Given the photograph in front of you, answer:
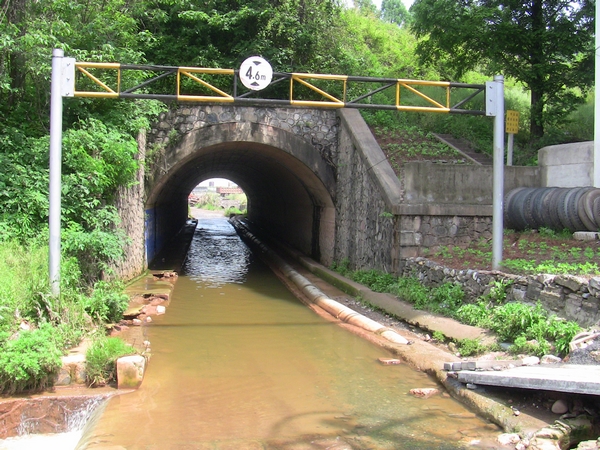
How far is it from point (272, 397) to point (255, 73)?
502 centimetres

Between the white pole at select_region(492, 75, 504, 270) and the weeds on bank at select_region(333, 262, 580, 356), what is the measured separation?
2.77 ft

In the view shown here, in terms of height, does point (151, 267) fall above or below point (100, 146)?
below

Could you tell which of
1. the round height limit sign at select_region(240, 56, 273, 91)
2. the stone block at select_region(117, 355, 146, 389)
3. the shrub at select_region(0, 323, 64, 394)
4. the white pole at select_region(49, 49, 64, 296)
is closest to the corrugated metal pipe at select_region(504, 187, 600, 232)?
the round height limit sign at select_region(240, 56, 273, 91)

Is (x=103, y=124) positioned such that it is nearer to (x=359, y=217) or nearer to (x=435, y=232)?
(x=359, y=217)

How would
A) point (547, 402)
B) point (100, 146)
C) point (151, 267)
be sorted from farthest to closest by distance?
point (151, 267), point (100, 146), point (547, 402)

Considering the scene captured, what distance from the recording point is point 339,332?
9008 millimetres

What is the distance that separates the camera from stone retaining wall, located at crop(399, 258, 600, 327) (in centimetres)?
646

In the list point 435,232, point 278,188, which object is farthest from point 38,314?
point 278,188

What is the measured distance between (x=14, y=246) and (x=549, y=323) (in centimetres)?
800

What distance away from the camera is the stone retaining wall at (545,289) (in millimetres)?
6457

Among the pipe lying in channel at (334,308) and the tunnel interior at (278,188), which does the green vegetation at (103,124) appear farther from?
the tunnel interior at (278,188)

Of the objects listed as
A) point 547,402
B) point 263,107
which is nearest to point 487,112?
point 547,402

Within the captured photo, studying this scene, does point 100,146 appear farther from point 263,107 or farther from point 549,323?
point 549,323

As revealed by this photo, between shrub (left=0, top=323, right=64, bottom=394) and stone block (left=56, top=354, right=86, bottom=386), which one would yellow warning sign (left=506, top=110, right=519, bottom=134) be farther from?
shrub (left=0, top=323, right=64, bottom=394)
